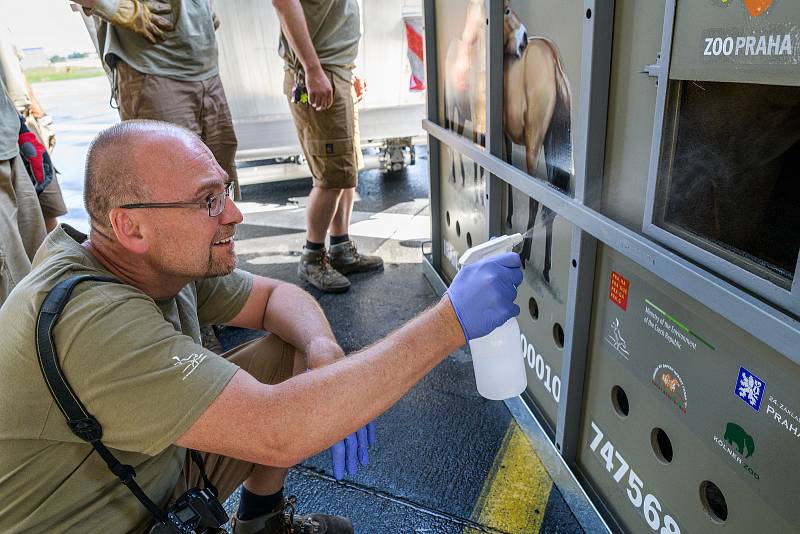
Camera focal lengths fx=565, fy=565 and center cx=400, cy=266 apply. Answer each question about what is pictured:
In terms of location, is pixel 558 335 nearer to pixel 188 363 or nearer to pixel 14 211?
pixel 188 363

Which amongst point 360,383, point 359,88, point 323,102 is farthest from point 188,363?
point 359,88

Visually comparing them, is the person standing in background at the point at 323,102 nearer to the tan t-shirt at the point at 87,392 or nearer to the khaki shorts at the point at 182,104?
the khaki shorts at the point at 182,104

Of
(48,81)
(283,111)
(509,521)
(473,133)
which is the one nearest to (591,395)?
(509,521)

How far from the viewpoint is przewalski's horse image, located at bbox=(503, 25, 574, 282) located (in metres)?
1.58

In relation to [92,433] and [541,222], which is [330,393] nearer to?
[92,433]

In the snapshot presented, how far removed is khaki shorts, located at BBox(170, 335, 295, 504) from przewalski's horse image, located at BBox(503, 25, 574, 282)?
876mm

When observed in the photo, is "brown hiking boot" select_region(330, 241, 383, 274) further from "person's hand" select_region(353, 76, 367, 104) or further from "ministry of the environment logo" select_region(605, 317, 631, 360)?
"ministry of the environment logo" select_region(605, 317, 631, 360)

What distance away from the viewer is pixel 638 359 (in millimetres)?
1373

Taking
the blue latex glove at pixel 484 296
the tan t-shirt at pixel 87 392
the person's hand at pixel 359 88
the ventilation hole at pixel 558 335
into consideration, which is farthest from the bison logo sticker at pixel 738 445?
the person's hand at pixel 359 88

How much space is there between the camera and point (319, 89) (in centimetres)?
298

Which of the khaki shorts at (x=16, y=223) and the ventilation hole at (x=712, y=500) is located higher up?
the khaki shorts at (x=16, y=223)

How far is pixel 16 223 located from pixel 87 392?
5.69 ft

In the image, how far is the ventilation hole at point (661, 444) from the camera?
4.45 ft

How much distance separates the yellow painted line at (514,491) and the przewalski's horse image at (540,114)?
66cm
